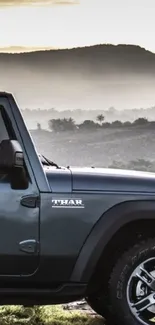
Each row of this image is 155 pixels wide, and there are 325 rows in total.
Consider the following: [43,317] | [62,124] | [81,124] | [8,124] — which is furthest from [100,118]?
[8,124]

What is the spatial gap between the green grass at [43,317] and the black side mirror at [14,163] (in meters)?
1.40

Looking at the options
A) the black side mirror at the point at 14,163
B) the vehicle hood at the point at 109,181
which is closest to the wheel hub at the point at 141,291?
the vehicle hood at the point at 109,181

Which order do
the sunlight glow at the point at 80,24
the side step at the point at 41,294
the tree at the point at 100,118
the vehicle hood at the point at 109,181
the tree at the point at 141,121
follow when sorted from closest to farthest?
the side step at the point at 41,294 < the vehicle hood at the point at 109,181 < the sunlight glow at the point at 80,24 < the tree at the point at 100,118 < the tree at the point at 141,121

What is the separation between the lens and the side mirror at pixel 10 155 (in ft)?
16.9

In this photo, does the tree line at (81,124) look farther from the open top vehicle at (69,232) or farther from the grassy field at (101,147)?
the open top vehicle at (69,232)

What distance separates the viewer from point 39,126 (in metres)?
11.5

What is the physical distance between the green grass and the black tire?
76 cm

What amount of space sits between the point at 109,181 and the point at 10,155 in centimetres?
78

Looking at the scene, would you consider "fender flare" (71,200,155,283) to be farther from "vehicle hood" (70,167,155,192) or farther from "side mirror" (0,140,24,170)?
"side mirror" (0,140,24,170)

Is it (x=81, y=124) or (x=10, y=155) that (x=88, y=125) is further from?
(x=10, y=155)

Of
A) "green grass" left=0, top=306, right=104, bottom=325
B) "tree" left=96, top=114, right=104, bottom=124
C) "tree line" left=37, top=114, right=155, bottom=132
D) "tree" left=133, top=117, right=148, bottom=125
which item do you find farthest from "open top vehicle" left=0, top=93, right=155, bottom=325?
"tree" left=133, top=117, right=148, bottom=125

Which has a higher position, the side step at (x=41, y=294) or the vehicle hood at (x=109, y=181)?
the vehicle hood at (x=109, y=181)

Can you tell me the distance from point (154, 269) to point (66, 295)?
25.3 inches

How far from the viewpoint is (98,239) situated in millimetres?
5398
